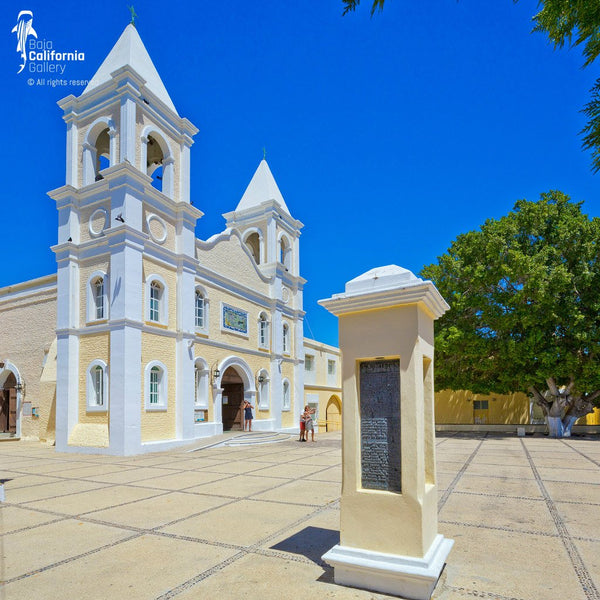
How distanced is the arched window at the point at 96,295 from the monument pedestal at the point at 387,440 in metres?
13.6

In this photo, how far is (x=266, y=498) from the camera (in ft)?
25.8

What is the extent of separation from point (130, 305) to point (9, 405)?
11761 mm

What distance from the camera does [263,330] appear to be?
2455 centimetres

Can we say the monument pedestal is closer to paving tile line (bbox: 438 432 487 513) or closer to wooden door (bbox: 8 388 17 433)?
paving tile line (bbox: 438 432 487 513)

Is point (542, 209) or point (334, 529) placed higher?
point (542, 209)

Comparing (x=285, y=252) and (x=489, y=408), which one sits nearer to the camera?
(x=285, y=252)

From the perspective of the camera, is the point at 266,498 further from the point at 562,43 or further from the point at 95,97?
the point at 95,97

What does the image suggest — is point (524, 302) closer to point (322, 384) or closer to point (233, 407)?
point (233, 407)

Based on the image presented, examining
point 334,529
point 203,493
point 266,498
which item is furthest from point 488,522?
point 203,493

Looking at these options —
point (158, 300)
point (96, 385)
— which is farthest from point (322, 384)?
point (96, 385)

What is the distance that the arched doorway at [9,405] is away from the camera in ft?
73.7

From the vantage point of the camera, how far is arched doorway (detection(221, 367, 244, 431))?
22516mm

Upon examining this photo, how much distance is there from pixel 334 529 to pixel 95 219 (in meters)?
14.7

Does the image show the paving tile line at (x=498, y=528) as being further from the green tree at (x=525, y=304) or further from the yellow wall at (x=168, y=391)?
the green tree at (x=525, y=304)
